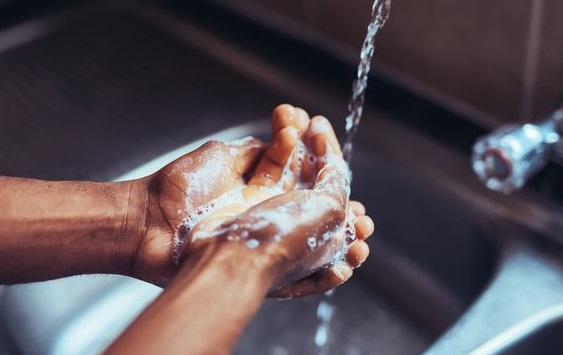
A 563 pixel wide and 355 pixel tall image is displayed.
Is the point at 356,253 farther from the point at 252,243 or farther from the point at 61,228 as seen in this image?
the point at 61,228

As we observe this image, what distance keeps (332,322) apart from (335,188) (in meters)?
0.35

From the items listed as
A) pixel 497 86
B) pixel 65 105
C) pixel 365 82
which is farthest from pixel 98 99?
pixel 497 86

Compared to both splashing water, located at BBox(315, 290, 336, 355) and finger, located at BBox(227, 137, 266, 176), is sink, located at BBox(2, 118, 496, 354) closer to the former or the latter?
splashing water, located at BBox(315, 290, 336, 355)

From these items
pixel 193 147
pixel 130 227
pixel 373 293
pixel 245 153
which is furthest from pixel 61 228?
pixel 373 293

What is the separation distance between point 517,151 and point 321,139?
0.19m

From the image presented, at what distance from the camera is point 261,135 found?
3.17 feet

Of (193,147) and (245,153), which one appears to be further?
(193,147)

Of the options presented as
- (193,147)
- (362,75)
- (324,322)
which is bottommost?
(324,322)

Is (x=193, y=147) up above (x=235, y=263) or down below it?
below

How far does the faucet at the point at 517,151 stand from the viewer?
73cm

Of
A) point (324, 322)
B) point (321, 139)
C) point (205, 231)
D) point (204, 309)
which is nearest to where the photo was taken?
point (204, 309)

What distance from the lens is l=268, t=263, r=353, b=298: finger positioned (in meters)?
0.62

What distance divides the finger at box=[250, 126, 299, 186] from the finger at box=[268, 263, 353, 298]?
111 millimetres

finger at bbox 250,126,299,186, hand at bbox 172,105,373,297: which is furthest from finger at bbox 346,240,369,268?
finger at bbox 250,126,299,186
